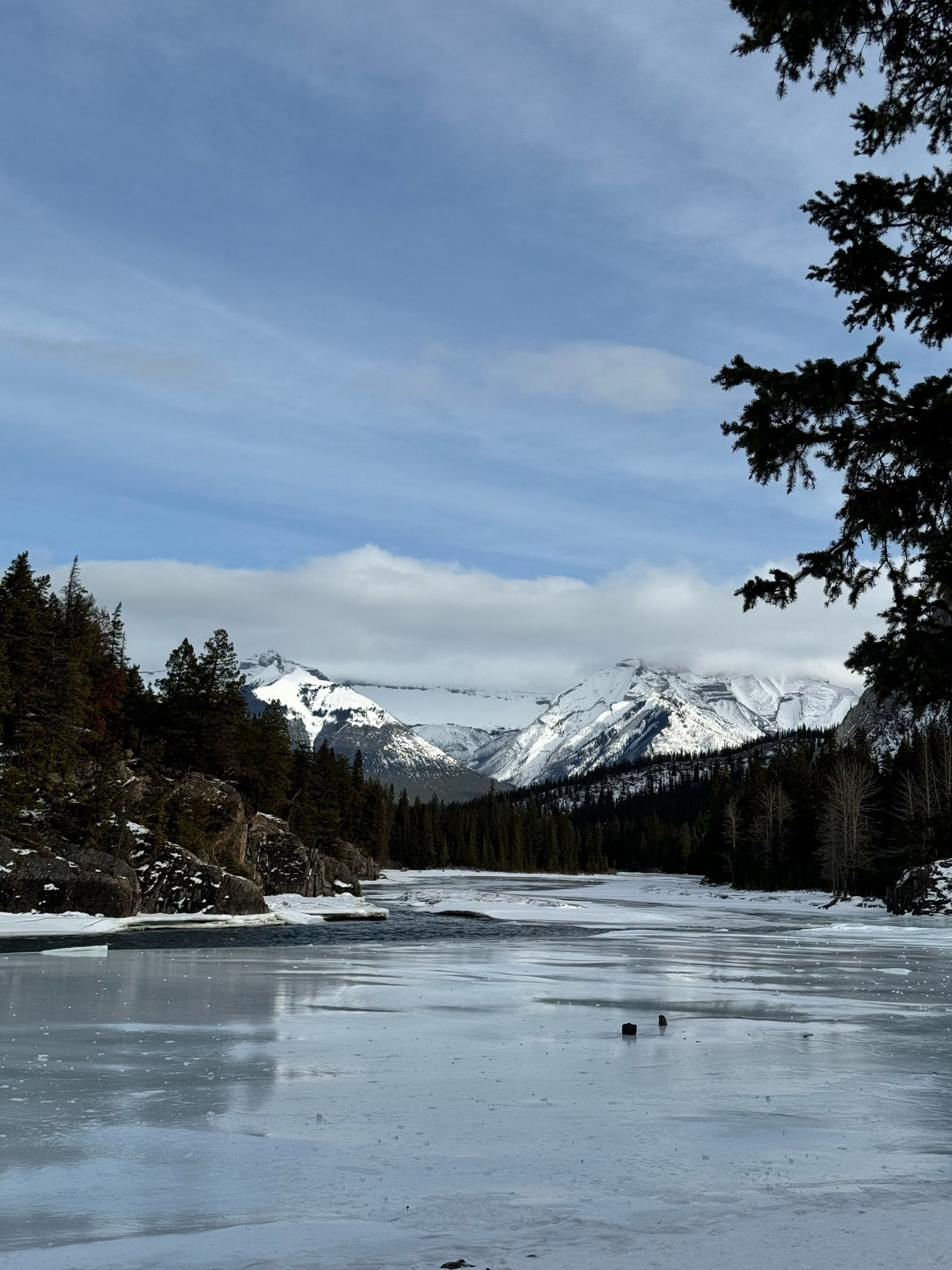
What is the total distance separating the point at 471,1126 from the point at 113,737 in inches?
2861

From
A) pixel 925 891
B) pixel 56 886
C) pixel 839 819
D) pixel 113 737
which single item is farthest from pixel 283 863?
pixel 839 819

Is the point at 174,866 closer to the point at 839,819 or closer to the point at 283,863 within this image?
the point at 283,863

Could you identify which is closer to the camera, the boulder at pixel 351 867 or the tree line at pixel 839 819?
the boulder at pixel 351 867

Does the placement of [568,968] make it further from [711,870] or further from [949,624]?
[711,870]

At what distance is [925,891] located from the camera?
62.6m

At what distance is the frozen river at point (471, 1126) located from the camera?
597cm

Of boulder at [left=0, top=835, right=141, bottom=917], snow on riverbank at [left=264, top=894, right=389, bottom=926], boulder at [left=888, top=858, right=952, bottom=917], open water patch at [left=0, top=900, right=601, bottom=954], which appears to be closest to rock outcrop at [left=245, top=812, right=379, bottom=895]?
snow on riverbank at [left=264, top=894, right=389, bottom=926]

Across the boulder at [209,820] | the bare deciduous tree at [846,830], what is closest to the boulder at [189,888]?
the boulder at [209,820]

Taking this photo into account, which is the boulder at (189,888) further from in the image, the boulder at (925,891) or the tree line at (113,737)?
the boulder at (925,891)

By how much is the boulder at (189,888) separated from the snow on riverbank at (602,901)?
13101mm

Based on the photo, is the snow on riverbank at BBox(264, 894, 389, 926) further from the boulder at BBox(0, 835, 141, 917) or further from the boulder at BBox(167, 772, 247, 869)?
the boulder at BBox(0, 835, 141, 917)

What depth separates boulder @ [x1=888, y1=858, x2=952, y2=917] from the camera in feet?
200

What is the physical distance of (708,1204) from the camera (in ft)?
21.8

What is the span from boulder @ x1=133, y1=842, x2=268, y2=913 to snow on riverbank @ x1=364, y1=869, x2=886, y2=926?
1310 cm
